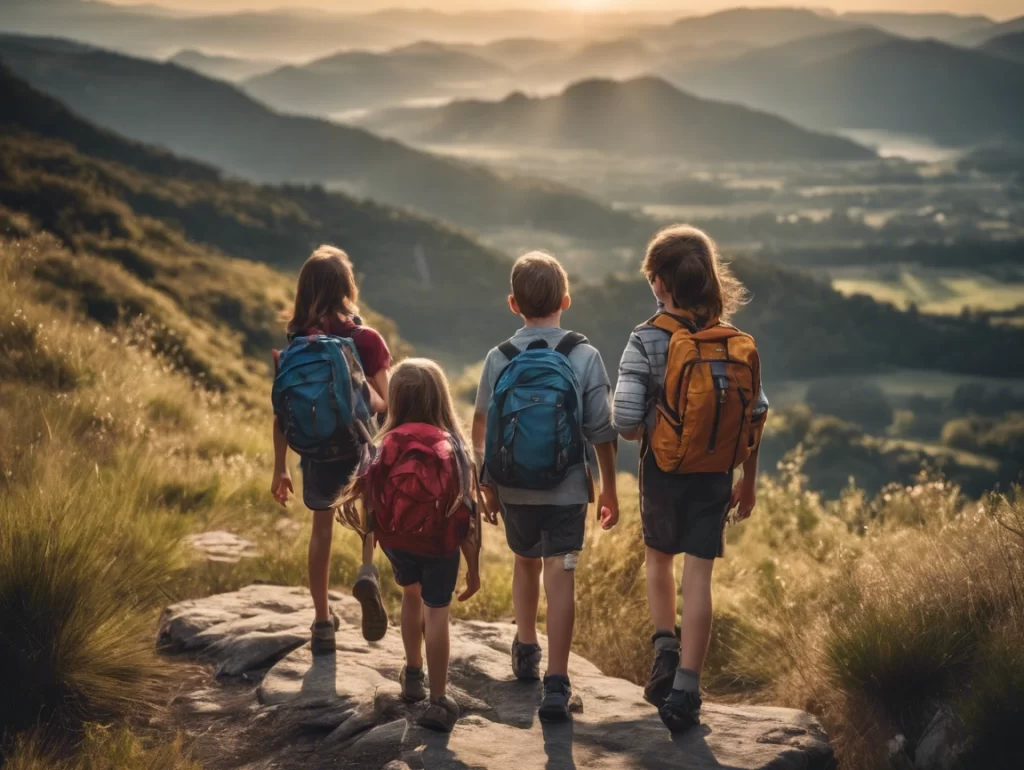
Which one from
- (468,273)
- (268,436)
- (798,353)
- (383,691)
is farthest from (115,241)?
(798,353)

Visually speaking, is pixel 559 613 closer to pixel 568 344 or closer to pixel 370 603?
pixel 370 603

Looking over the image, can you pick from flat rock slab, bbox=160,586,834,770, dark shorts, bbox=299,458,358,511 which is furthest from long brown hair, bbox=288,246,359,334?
flat rock slab, bbox=160,586,834,770

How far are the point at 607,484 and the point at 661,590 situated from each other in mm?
554

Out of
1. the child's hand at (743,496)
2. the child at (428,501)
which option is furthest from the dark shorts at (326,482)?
the child's hand at (743,496)

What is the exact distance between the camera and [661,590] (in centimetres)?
398

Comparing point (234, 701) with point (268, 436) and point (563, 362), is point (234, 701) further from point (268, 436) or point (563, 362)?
point (268, 436)

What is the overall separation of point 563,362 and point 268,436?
6.79 m

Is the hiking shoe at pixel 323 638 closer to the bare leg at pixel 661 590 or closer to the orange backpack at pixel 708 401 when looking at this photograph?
the bare leg at pixel 661 590

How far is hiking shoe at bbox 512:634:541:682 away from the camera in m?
4.25

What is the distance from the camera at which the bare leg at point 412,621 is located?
3869mm

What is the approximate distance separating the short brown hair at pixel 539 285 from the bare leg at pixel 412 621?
124cm

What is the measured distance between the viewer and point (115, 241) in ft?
66.7

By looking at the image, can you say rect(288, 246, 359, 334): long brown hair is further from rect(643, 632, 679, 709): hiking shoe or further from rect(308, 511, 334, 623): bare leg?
rect(643, 632, 679, 709): hiking shoe

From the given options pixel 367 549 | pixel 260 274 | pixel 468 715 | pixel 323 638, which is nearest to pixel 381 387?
pixel 367 549
